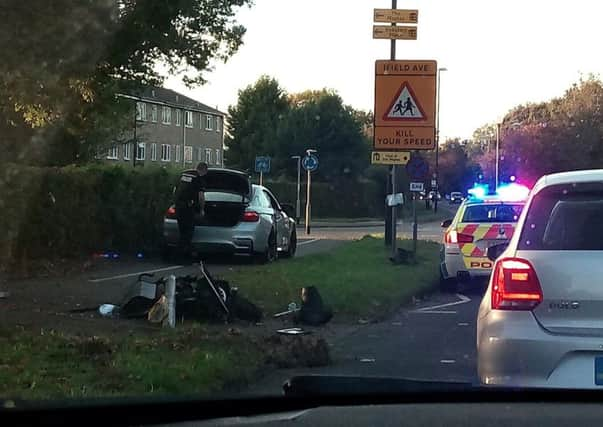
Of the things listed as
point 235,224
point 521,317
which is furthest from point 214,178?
point 521,317

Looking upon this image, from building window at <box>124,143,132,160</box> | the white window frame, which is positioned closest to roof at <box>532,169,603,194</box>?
building window at <box>124,143,132,160</box>

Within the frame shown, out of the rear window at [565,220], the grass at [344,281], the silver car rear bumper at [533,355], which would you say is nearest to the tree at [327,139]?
the grass at [344,281]

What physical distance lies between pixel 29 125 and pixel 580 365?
33.8 ft

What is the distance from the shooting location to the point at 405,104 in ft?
55.5

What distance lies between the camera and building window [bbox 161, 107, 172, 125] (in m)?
74.0

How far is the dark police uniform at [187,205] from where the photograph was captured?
15.7 metres

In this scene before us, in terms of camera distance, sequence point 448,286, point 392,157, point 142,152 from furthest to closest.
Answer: point 142,152
point 392,157
point 448,286

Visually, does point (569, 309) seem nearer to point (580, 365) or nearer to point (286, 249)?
point (580, 365)

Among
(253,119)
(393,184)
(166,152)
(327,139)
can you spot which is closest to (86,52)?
(393,184)

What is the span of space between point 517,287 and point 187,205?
11075 mm

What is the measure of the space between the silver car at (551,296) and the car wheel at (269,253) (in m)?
11.7

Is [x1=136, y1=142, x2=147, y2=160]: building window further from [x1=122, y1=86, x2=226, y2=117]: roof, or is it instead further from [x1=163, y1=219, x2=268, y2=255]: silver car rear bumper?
[x1=163, y1=219, x2=268, y2=255]: silver car rear bumper

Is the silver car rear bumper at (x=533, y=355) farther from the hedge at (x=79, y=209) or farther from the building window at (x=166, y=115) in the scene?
the building window at (x=166, y=115)

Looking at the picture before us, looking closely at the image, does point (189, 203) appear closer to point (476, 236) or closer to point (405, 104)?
point (405, 104)
